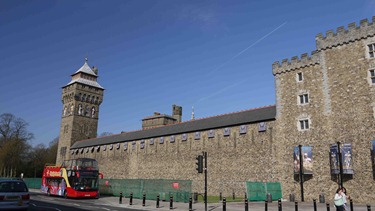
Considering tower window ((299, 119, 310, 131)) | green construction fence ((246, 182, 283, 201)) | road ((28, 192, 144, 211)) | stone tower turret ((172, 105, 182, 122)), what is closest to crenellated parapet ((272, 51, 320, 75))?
tower window ((299, 119, 310, 131))

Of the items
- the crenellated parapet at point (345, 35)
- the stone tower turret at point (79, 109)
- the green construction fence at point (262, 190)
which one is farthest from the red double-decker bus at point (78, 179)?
the stone tower turret at point (79, 109)

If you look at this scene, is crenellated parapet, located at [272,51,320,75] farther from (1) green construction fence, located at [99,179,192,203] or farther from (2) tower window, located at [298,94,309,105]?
(1) green construction fence, located at [99,179,192,203]

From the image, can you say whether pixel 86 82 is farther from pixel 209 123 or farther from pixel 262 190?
pixel 262 190

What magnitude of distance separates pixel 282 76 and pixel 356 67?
7.24 meters

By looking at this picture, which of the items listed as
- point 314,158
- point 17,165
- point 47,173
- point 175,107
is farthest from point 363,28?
point 17,165

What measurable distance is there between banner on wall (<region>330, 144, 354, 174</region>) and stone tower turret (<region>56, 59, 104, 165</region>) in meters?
52.6

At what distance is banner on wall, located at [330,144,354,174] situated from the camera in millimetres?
24078

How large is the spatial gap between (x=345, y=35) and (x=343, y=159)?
36.6 ft

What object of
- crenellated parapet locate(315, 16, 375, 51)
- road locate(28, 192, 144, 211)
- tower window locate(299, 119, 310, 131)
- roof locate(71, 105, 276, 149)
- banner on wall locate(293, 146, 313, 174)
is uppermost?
crenellated parapet locate(315, 16, 375, 51)

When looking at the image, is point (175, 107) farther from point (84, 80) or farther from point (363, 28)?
point (363, 28)

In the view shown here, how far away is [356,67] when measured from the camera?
25.5m

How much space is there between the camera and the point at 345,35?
26.7m

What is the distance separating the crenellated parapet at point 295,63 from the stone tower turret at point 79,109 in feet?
155

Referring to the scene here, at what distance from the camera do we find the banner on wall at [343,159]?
79.0 feet
